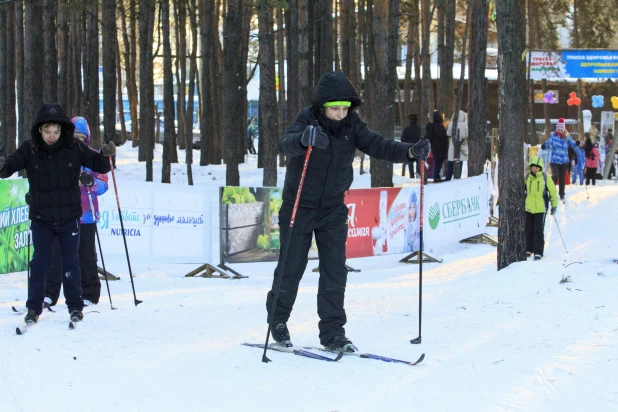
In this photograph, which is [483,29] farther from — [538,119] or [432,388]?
[538,119]

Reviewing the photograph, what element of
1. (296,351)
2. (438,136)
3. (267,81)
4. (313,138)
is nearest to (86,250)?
(296,351)

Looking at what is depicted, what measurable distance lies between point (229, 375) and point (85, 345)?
57.4 inches

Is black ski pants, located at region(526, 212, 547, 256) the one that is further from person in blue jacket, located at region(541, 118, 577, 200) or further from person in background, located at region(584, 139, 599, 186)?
person in background, located at region(584, 139, 599, 186)

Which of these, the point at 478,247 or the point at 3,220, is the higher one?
the point at 3,220

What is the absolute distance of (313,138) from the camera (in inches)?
214

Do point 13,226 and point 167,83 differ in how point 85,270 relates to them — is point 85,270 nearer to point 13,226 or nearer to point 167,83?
point 13,226

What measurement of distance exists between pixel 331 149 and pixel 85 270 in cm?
338

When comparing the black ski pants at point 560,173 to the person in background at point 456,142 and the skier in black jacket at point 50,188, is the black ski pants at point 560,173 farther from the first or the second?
the skier in black jacket at point 50,188

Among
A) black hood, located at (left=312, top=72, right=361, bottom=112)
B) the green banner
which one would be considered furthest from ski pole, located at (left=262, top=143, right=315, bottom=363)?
the green banner

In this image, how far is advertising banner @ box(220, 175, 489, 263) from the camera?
39.3ft

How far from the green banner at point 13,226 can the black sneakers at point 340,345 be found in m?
6.23

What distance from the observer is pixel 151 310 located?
7.95 meters

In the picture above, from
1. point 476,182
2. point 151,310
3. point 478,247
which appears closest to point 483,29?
point 476,182

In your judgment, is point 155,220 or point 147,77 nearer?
point 155,220
